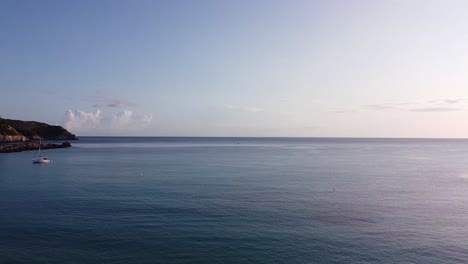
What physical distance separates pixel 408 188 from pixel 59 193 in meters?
52.9

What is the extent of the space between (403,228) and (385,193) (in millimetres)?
20602

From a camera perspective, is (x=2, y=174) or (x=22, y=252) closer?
(x=22, y=252)

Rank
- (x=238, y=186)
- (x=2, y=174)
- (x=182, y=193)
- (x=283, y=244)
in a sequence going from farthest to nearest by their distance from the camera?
(x=2, y=174), (x=238, y=186), (x=182, y=193), (x=283, y=244)

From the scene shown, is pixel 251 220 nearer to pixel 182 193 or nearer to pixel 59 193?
pixel 182 193

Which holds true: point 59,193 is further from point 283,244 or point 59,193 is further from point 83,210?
point 283,244

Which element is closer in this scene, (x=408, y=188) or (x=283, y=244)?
(x=283, y=244)

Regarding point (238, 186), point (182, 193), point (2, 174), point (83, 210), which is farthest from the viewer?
point (2, 174)

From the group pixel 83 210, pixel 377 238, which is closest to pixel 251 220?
pixel 377 238

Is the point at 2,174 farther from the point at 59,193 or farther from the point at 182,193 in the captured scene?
the point at 182,193

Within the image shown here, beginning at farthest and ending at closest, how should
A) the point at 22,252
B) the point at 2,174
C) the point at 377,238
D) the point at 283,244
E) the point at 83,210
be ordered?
the point at 2,174
the point at 83,210
the point at 377,238
the point at 283,244
the point at 22,252

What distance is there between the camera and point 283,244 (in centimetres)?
3020

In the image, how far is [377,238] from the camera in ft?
105

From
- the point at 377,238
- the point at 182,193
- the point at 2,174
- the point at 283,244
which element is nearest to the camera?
the point at 283,244

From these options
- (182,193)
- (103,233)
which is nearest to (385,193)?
(182,193)
